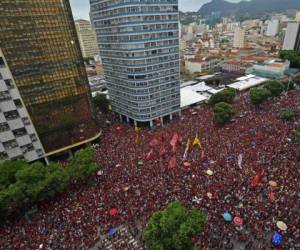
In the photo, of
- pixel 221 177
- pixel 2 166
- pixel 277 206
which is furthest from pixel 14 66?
pixel 277 206

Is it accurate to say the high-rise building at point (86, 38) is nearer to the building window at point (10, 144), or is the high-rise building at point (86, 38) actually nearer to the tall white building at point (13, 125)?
the tall white building at point (13, 125)

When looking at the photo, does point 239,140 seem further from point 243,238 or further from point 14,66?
point 14,66

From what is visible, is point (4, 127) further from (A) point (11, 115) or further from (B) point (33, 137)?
(B) point (33, 137)

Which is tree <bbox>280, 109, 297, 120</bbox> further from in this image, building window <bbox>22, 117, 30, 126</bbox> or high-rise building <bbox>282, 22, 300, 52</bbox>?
high-rise building <bbox>282, 22, 300, 52</bbox>

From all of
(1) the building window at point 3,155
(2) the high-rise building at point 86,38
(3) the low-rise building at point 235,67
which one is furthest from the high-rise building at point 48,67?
(2) the high-rise building at point 86,38

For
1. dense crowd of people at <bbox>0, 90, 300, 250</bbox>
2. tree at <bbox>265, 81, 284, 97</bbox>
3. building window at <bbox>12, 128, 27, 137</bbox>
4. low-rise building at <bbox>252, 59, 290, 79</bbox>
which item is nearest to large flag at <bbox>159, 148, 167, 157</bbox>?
dense crowd of people at <bbox>0, 90, 300, 250</bbox>
